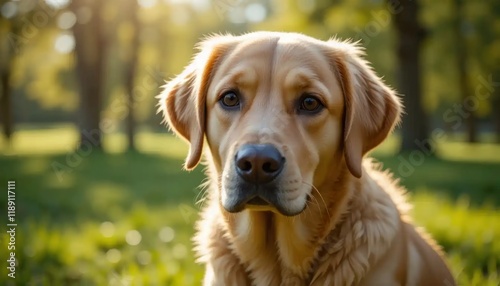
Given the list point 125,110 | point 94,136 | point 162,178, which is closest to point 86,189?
point 162,178

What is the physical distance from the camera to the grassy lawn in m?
5.35

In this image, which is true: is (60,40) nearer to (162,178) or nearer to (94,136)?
(94,136)

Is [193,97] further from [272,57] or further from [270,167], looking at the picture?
[270,167]

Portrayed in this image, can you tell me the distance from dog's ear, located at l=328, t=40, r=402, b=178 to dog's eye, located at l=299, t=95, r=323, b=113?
240 millimetres

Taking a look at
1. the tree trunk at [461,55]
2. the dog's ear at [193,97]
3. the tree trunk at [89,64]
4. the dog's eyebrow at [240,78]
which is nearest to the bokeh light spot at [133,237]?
the dog's ear at [193,97]

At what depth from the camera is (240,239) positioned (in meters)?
3.74

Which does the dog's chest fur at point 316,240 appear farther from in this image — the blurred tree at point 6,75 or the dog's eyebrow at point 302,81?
Answer: the blurred tree at point 6,75

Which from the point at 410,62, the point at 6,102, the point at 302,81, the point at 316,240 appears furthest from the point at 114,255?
the point at 6,102

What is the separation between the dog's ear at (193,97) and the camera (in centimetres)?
395

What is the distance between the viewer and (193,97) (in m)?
4.04

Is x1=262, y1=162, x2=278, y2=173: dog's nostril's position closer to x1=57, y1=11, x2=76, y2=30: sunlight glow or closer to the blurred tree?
x1=57, y1=11, x2=76, y2=30: sunlight glow

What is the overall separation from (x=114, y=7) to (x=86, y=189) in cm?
1613

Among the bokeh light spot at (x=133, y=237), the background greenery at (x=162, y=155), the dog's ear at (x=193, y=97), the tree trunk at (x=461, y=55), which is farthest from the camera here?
the tree trunk at (x=461, y=55)

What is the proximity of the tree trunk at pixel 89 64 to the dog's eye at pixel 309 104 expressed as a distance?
65.1ft
